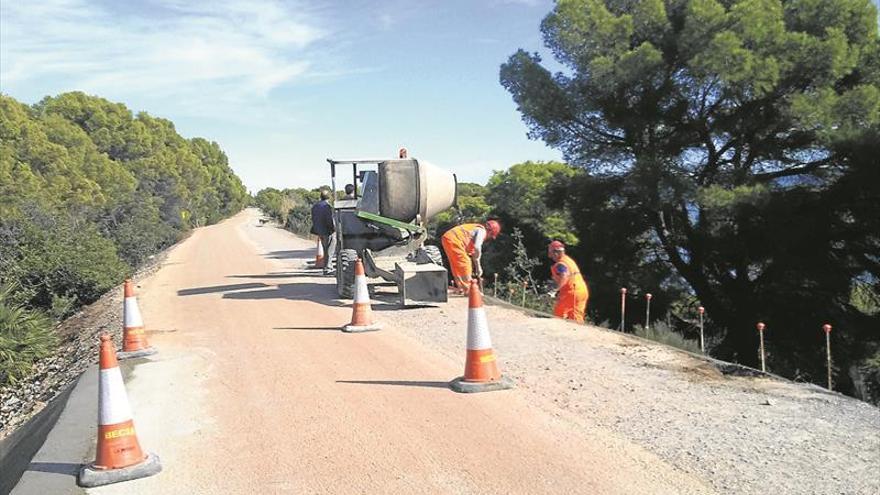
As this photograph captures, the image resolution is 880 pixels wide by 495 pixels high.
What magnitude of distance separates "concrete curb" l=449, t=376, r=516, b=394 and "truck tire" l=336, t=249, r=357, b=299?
5933 millimetres

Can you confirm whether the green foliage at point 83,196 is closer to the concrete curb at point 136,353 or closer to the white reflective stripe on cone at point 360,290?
the concrete curb at point 136,353

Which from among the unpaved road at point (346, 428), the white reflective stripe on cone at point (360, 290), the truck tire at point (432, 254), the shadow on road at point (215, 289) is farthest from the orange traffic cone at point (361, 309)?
the shadow on road at point (215, 289)

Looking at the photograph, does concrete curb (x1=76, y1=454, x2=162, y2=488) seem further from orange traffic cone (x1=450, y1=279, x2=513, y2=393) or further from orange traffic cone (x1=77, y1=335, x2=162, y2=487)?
orange traffic cone (x1=450, y1=279, x2=513, y2=393)

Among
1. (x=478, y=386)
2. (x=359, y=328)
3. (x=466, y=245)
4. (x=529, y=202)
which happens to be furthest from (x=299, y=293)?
(x=529, y=202)

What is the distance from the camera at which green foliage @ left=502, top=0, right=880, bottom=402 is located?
16.1 metres

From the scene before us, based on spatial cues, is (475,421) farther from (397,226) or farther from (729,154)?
(729,154)

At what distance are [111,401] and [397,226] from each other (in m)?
7.54

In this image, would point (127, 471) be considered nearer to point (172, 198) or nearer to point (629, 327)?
point (629, 327)

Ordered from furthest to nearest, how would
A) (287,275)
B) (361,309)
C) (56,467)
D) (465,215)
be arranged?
(465,215) → (287,275) → (361,309) → (56,467)

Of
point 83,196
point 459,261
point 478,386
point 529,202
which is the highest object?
point 83,196

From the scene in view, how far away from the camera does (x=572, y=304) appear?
10.2m

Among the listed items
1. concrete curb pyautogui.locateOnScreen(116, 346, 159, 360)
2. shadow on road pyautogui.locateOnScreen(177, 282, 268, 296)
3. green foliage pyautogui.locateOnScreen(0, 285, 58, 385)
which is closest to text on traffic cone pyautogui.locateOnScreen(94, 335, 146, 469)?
concrete curb pyautogui.locateOnScreen(116, 346, 159, 360)

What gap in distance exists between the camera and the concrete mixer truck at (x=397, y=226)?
11.2 m

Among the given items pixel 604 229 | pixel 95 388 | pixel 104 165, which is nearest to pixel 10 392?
pixel 95 388
